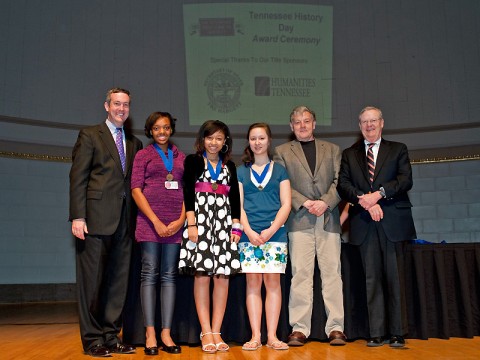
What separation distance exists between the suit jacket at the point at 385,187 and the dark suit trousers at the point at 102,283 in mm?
1482

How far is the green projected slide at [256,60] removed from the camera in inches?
271

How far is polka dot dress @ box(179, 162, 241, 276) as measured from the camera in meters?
2.84

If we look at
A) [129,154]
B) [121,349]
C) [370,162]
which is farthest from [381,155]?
[121,349]

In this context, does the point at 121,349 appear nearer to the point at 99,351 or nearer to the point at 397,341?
the point at 99,351

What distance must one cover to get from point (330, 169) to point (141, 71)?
4.63m

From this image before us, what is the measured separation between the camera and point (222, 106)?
696 centimetres

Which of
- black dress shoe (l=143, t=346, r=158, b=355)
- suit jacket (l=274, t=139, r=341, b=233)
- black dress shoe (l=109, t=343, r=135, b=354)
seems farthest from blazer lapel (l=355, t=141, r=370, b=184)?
black dress shoe (l=109, t=343, r=135, b=354)

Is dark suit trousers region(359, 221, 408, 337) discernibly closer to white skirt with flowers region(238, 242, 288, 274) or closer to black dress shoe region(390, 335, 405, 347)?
black dress shoe region(390, 335, 405, 347)

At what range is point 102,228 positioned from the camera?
2.84 metres

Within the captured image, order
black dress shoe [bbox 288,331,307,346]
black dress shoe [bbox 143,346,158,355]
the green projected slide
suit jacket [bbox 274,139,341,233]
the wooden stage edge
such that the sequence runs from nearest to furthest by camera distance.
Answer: the wooden stage edge → black dress shoe [bbox 143,346,158,355] → black dress shoe [bbox 288,331,307,346] → suit jacket [bbox 274,139,341,233] → the green projected slide

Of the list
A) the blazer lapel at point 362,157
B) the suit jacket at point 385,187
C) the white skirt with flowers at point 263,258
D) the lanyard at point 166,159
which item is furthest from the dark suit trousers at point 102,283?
the blazer lapel at point 362,157

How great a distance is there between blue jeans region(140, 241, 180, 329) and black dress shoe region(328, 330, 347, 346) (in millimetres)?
1037

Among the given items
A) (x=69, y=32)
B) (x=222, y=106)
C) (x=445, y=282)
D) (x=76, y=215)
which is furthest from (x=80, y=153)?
(x=69, y=32)

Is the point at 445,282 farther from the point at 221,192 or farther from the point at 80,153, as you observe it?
the point at 80,153
